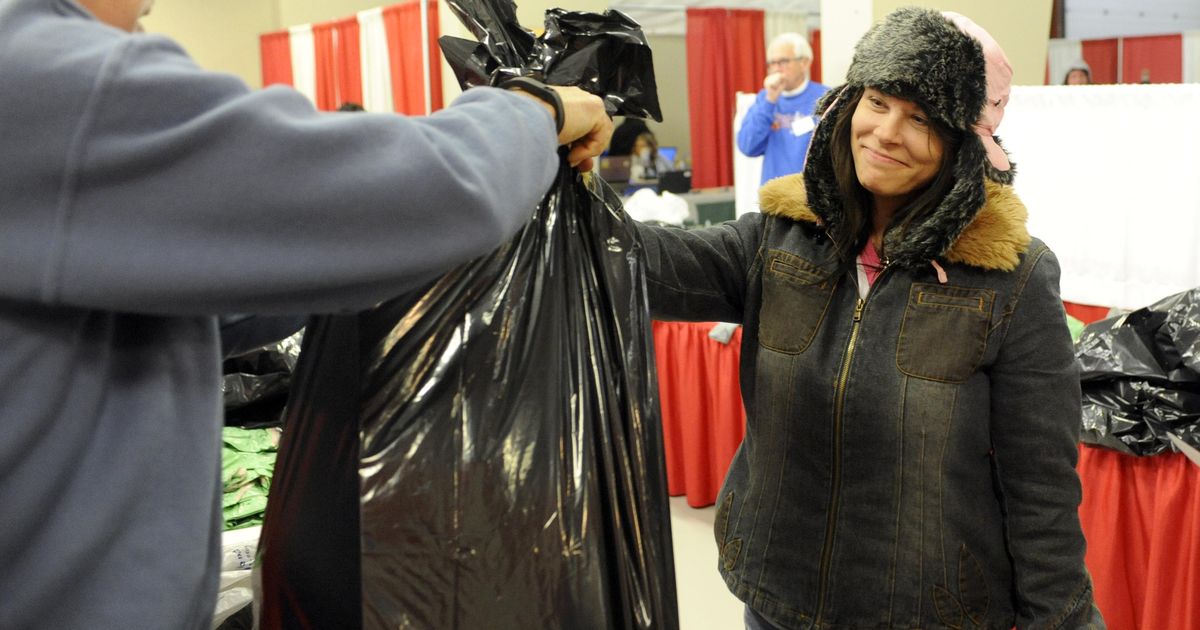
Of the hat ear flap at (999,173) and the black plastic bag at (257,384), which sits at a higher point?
the hat ear flap at (999,173)

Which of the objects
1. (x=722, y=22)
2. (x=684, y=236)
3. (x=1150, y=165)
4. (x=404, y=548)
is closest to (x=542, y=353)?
(x=404, y=548)

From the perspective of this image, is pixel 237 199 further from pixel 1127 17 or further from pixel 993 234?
pixel 1127 17

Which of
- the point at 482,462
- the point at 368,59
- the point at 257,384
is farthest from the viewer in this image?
the point at 368,59

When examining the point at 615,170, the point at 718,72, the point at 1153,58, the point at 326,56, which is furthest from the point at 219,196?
the point at 1153,58

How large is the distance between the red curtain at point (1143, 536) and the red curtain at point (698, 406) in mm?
1266

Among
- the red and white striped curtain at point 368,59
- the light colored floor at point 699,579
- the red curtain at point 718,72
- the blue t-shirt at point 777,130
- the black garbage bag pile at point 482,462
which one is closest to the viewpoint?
the black garbage bag pile at point 482,462

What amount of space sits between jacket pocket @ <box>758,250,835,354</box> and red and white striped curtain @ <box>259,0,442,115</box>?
4929 mm

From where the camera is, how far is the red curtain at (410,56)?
608cm

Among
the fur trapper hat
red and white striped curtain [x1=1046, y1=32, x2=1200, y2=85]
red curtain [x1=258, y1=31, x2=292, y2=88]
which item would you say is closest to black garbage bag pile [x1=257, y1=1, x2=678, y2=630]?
the fur trapper hat

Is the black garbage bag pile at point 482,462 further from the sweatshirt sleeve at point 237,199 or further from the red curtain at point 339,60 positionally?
the red curtain at point 339,60

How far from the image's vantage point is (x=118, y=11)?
2.16 ft

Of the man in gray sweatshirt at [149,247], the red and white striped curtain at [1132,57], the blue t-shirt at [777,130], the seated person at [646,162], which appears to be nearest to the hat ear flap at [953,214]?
the man in gray sweatshirt at [149,247]

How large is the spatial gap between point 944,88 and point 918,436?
438mm

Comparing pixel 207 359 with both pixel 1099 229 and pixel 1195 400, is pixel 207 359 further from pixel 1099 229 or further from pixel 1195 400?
pixel 1099 229
